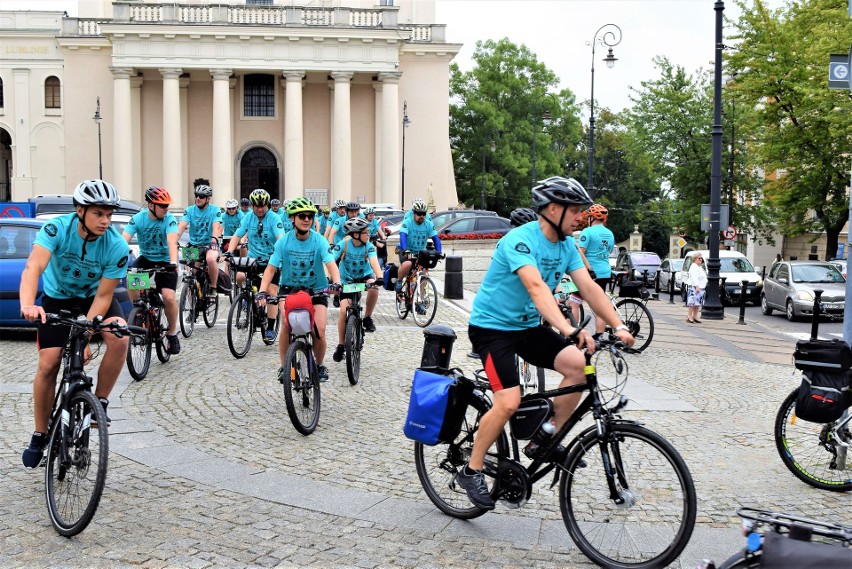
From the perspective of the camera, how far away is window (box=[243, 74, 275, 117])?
58.2m

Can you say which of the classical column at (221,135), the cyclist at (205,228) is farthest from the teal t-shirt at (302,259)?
the classical column at (221,135)

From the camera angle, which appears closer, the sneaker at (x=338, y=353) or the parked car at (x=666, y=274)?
the sneaker at (x=338, y=353)

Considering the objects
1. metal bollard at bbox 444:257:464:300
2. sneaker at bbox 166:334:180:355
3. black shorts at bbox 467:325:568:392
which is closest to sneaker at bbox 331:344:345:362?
sneaker at bbox 166:334:180:355

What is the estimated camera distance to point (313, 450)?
7.36 m

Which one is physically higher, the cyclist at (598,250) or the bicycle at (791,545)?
the cyclist at (598,250)

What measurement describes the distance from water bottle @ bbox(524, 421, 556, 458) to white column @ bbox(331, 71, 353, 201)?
168ft

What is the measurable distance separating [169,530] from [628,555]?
257cm

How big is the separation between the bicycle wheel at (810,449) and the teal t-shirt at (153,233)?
7024 mm

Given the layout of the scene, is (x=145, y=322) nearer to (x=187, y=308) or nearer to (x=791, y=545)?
(x=187, y=308)

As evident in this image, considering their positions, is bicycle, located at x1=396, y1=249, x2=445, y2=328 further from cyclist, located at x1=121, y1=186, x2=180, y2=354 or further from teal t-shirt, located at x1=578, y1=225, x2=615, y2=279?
cyclist, located at x1=121, y1=186, x2=180, y2=354

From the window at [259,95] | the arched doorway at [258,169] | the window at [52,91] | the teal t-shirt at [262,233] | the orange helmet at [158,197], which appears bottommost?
the teal t-shirt at [262,233]

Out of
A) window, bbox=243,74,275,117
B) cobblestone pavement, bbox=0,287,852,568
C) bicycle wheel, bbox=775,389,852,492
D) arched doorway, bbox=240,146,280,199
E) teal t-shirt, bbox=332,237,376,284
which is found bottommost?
cobblestone pavement, bbox=0,287,852,568

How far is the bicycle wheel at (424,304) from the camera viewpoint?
1620 cm

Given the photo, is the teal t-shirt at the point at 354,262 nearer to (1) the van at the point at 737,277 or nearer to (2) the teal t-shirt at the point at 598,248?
(2) the teal t-shirt at the point at 598,248
